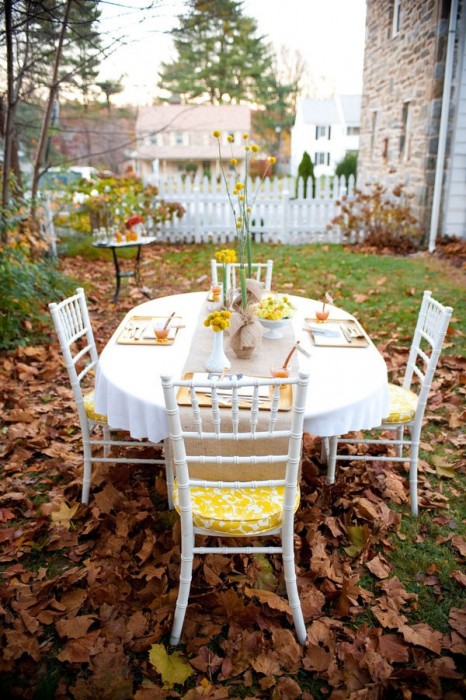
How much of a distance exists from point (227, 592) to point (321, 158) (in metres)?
33.2

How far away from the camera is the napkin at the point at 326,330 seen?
2941mm

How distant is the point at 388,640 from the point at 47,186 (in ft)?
26.6

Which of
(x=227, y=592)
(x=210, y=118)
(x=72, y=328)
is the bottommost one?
(x=227, y=592)

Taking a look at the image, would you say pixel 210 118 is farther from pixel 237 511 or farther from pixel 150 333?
pixel 237 511

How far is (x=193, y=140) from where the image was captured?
98.7 ft

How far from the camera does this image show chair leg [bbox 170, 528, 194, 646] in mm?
2020

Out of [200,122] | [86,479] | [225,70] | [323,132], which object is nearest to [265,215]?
[86,479]

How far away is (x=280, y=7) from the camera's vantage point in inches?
203

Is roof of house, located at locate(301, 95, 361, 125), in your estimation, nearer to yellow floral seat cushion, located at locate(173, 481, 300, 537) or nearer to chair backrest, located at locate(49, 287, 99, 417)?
chair backrest, located at locate(49, 287, 99, 417)

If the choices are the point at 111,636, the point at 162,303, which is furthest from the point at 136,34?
the point at 111,636

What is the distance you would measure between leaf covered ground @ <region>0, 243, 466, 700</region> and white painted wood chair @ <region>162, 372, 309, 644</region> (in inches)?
6.5

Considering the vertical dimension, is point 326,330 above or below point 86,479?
above

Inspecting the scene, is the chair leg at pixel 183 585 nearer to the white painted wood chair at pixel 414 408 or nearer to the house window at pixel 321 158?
the white painted wood chair at pixel 414 408

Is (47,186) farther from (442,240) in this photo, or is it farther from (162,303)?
(442,240)
